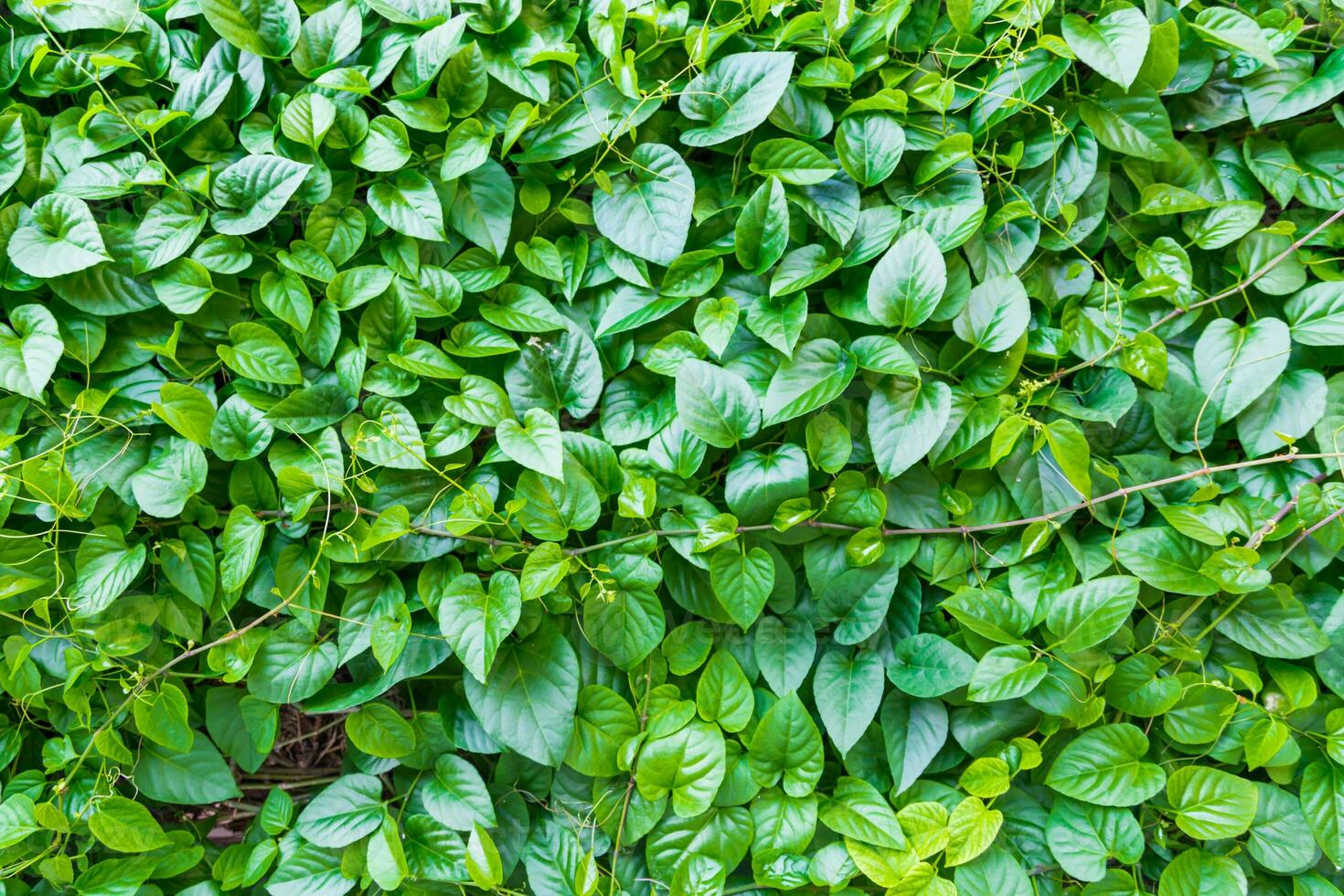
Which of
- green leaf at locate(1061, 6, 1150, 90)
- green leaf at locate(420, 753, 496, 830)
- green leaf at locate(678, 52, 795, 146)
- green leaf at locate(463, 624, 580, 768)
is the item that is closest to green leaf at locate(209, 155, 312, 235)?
green leaf at locate(678, 52, 795, 146)

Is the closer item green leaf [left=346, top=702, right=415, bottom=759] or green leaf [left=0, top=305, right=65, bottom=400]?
green leaf [left=0, top=305, right=65, bottom=400]

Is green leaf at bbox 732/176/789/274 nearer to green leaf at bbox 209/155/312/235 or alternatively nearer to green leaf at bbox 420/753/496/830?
green leaf at bbox 209/155/312/235

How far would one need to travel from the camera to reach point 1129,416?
1099mm

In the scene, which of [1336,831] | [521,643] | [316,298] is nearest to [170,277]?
[316,298]

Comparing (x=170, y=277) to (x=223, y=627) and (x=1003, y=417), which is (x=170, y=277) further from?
(x=1003, y=417)

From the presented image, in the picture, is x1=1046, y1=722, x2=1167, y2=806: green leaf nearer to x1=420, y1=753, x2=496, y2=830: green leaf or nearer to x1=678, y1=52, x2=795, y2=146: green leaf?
x1=420, y1=753, x2=496, y2=830: green leaf

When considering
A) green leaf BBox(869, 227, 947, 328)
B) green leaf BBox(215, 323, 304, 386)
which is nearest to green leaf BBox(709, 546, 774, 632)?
green leaf BBox(869, 227, 947, 328)

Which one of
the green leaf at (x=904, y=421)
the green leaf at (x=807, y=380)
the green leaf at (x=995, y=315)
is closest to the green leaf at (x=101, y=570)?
the green leaf at (x=807, y=380)

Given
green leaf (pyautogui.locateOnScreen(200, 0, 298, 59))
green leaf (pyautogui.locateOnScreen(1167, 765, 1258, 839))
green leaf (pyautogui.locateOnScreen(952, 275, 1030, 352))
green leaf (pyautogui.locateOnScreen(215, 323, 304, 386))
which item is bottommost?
green leaf (pyautogui.locateOnScreen(1167, 765, 1258, 839))

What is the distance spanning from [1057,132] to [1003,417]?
0.39 m

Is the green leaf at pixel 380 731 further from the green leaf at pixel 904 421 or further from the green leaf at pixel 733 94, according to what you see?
the green leaf at pixel 733 94

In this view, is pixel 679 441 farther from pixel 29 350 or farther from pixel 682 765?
pixel 29 350

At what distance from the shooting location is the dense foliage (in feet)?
3.29

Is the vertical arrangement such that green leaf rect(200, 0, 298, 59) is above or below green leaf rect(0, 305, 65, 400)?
above
